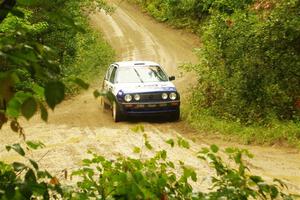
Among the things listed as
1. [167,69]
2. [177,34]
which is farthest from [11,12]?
[177,34]

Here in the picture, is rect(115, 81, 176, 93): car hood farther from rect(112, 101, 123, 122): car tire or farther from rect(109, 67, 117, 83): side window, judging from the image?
rect(109, 67, 117, 83): side window

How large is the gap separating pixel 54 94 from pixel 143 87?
43.4ft

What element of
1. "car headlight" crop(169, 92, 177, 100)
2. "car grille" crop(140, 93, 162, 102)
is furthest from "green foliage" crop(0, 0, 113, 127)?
"car headlight" crop(169, 92, 177, 100)

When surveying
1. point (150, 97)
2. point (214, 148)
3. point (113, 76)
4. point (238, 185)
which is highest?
point (214, 148)

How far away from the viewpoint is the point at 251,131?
13.0 metres

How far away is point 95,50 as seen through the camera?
31.2 meters

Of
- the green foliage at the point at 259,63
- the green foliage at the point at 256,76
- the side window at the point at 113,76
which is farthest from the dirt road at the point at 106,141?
the green foliage at the point at 259,63

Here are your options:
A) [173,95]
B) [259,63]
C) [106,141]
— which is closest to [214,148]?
[106,141]

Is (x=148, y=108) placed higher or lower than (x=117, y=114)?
higher

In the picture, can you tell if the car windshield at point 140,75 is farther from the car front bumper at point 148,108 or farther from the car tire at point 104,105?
the car tire at point 104,105

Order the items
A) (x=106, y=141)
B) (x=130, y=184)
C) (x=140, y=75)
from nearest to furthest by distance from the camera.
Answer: (x=130, y=184) → (x=106, y=141) → (x=140, y=75)

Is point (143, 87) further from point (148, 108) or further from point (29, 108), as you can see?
point (29, 108)

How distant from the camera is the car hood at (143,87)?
14656 mm

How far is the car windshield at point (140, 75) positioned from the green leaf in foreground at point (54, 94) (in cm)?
1373
